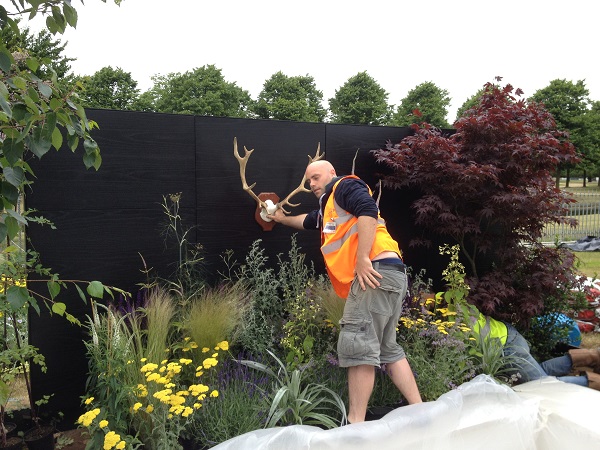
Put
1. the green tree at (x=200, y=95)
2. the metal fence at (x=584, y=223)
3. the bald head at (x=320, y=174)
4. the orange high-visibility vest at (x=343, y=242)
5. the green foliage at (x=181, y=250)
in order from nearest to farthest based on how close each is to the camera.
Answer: the orange high-visibility vest at (x=343, y=242), the bald head at (x=320, y=174), the green foliage at (x=181, y=250), the metal fence at (x=584, y=223), the green tree at (x=200, y=95)

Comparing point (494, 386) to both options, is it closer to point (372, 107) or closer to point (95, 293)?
point (95, 293)

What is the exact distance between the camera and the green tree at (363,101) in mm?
39562

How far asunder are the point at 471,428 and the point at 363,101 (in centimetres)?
3855

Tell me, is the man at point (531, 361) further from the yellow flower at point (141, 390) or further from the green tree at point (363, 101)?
the green tree at point (363, 101)

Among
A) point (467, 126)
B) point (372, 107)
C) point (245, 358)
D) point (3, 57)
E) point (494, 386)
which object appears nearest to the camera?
point (3, 57)

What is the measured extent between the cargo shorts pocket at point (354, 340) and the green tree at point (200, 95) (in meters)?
34.7

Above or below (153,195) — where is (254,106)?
above

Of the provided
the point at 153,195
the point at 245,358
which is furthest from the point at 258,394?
the point at 153,195

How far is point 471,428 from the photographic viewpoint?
122 inches

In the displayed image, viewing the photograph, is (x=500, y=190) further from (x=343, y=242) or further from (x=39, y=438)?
(x=39, y=438)

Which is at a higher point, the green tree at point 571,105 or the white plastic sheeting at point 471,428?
the green tree at point 571,105

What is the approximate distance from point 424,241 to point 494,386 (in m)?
2.19

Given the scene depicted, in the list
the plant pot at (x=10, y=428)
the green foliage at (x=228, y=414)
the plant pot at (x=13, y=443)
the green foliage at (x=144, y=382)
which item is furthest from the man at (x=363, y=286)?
the plant pot at (x=10, y=428)

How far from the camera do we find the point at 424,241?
17.6ft
